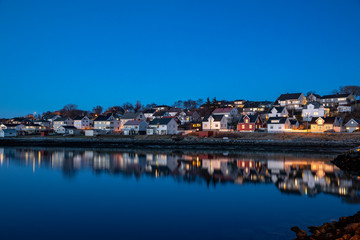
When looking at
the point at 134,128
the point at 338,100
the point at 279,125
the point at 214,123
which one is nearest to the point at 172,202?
the point at 279,125

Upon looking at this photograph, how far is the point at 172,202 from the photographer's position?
1497 cm

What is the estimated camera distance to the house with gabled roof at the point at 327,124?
52.4 meters

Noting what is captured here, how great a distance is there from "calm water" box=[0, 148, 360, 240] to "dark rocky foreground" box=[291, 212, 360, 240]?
49 centimetres

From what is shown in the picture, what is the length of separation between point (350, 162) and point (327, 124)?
30544 millimetres

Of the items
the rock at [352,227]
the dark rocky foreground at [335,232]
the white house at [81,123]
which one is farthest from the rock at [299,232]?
the white house at [81,123]

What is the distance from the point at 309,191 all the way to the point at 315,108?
178 feet

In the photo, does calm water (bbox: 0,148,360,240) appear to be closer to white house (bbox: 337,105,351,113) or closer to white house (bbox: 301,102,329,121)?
white house (bbox: 301,102,329,121)

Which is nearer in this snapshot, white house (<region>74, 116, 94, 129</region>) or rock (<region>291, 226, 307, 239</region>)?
rock (<region>291, 226, 307, 239</region>)

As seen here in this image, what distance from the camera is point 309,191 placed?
16609mm

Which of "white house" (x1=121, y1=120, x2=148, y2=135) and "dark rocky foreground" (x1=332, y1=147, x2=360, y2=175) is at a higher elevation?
"white house" (x1=121, y1=120, x2=148, y2=135)

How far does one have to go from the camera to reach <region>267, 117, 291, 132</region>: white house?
5419cm

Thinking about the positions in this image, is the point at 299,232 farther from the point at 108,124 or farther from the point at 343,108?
the point at 343,108

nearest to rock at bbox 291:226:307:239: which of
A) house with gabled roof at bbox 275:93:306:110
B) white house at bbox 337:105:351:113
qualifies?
white house at bbox 337:105:351:113

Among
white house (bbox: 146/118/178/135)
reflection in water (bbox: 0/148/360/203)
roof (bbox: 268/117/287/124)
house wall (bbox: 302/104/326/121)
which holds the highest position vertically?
house wall (bbox: 302/104/326/121)
